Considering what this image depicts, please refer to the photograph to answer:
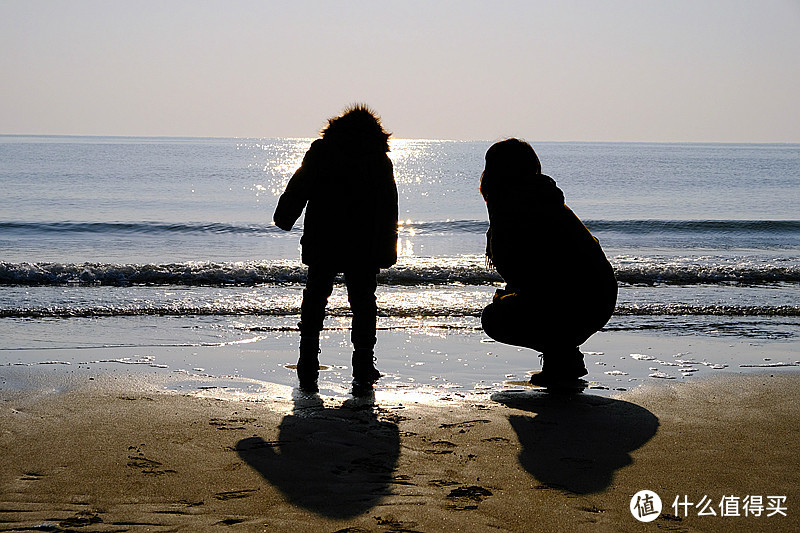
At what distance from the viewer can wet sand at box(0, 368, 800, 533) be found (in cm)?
283

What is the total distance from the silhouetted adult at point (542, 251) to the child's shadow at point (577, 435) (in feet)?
1.56

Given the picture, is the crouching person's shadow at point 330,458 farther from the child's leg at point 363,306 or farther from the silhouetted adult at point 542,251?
the silhouetted adult at point 542,251

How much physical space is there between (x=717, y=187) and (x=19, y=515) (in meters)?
39.4

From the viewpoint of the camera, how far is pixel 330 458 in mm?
3467

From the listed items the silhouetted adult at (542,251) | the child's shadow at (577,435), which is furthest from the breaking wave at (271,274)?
the child's shadow at (577,435)

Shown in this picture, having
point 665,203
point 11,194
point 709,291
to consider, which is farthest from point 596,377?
point 11,194

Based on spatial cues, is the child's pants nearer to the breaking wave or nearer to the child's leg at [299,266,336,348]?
the child's leg at [299,266,336,348]

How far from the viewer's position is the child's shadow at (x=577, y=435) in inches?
131

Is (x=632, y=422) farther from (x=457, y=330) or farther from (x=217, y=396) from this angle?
(x=457, y=330)

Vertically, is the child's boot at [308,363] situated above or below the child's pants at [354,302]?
below

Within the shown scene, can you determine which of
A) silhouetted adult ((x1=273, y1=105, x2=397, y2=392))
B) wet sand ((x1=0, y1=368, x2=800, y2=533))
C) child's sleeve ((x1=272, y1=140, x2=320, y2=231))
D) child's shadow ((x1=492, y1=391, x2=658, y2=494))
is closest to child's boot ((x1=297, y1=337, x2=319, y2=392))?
silhouetted adult ((x1=273, y1=105, x2=397, y2=392))

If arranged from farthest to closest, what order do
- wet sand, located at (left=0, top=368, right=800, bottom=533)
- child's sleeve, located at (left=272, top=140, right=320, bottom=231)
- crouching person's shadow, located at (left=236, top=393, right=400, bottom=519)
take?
1. child's sleeve, located at (left=272, top=140, right=320, bottom=231)
2. crouching person's shadow, located at (left=236, top=393, right=400, bottom=519)
3. wet sand, located at (left=0, top=368, right=800, bottom=533)

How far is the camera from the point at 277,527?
2727mm

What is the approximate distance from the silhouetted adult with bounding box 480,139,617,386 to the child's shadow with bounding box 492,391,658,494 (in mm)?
476
